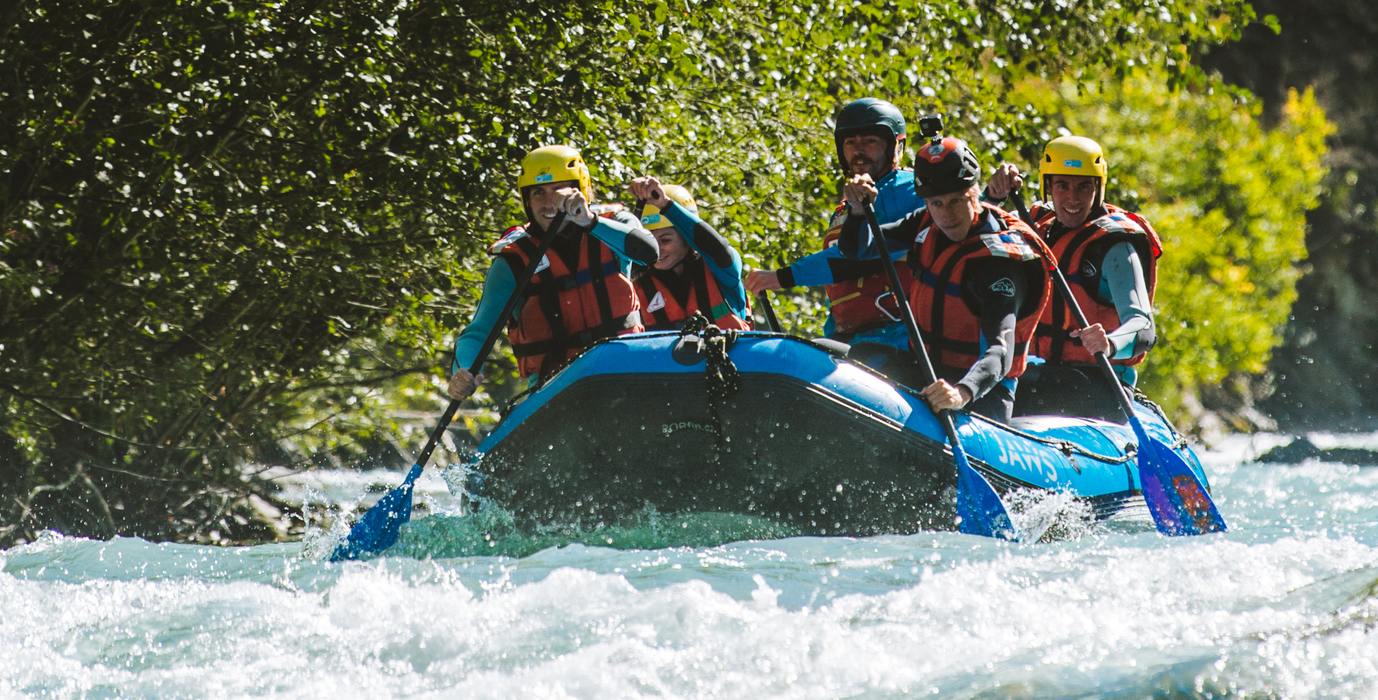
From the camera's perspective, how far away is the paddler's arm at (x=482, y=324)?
667cm

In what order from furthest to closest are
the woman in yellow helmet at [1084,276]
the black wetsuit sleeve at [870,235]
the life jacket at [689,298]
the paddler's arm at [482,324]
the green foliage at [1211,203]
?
1. the green foliage at [1211,203]
2. the life jacket at [689,298]
3. the woman in yellow helmet at [1084,276]
4. the black wetsuit sleeve at [870,235]
5. the paddler's arm at [482,324]

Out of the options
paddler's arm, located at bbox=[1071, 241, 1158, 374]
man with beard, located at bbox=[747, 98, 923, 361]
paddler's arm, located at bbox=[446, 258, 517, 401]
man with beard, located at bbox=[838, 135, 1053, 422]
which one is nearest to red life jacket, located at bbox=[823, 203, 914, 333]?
man with beard, located at bbox=[747, 98, 923, 361]

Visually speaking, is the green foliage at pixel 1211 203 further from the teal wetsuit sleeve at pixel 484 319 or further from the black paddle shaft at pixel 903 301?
the teal wetsuit sleeve at pixel 484 319

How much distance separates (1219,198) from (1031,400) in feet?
72.8

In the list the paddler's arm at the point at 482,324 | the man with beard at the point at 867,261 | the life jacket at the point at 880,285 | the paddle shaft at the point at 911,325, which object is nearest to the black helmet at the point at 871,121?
the man with beard at the point at 867,261

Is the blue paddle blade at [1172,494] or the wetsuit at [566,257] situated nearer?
the wetsuit at [566,257]

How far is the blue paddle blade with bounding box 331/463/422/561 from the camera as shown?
650 centimetres

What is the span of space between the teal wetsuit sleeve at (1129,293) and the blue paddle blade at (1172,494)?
45 centimetres

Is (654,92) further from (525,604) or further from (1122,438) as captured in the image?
(525,604)

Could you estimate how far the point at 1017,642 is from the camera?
439 cm

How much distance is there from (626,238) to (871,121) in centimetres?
122

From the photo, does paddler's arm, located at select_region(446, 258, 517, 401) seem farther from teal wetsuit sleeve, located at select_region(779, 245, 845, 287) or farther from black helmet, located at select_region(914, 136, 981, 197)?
black helmet, located at select_region(914, 136, 981, 197)

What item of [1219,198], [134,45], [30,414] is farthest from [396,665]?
[1219,198]

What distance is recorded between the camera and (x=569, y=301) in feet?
22.3
